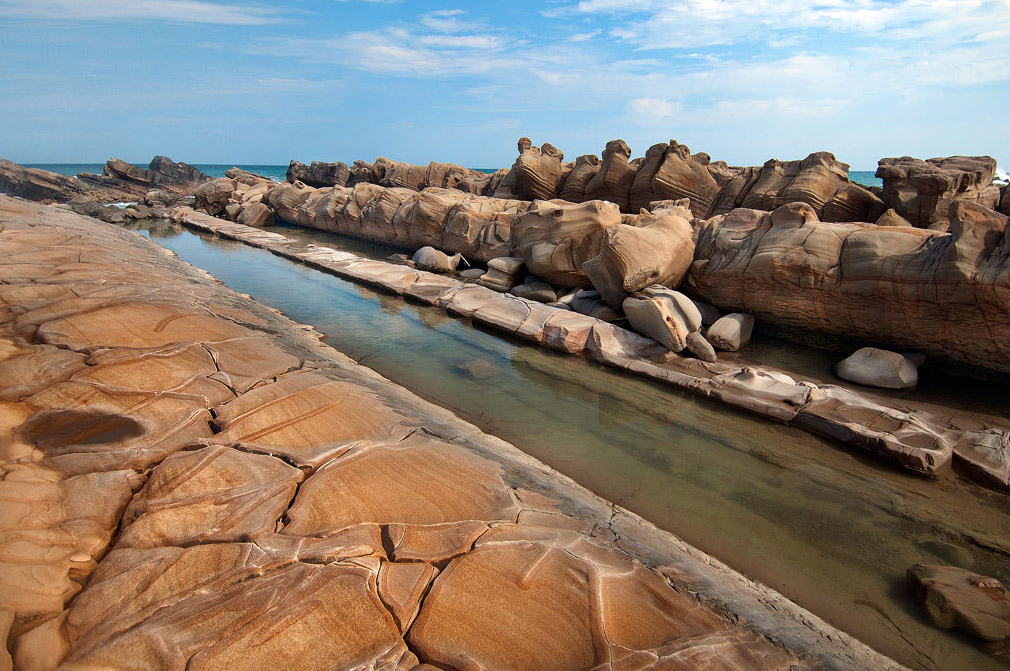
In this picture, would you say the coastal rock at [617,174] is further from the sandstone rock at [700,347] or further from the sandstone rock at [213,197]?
the sandstone rock at [213,197]

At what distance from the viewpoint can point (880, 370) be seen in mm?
6113

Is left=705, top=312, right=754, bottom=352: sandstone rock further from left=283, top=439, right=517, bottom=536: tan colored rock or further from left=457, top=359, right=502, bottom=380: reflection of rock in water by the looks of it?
left=283, top=439, right=517, bottom=536: tan colored rock

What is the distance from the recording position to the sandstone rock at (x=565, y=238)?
9.32m

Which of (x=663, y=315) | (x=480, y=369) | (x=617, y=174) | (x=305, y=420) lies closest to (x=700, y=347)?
(x=663, y=315)

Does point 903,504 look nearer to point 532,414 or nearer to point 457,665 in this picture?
point 532,414

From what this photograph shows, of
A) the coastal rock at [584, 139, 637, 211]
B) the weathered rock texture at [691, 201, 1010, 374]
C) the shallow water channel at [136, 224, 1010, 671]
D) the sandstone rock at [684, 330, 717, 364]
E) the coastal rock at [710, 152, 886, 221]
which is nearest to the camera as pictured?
the shallow water channel at [136, 224, 1010, 671]

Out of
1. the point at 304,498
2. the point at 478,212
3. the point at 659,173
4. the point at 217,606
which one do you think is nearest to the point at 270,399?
the point at 304,498

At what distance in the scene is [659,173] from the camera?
13.5 meters

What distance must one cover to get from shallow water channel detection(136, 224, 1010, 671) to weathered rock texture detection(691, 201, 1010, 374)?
8.10ft

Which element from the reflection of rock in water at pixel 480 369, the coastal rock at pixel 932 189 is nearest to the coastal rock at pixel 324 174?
the reflection of rock in water at pixel 480 369

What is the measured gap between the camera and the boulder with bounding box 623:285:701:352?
705cm

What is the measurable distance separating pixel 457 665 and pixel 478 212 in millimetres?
11949

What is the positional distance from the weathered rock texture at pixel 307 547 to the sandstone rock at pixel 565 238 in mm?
5808

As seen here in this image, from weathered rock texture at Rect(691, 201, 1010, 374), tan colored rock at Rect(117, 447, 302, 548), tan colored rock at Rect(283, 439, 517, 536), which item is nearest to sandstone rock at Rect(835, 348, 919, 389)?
weathered rock texture at Rect(691, 201, 1010, 374)
